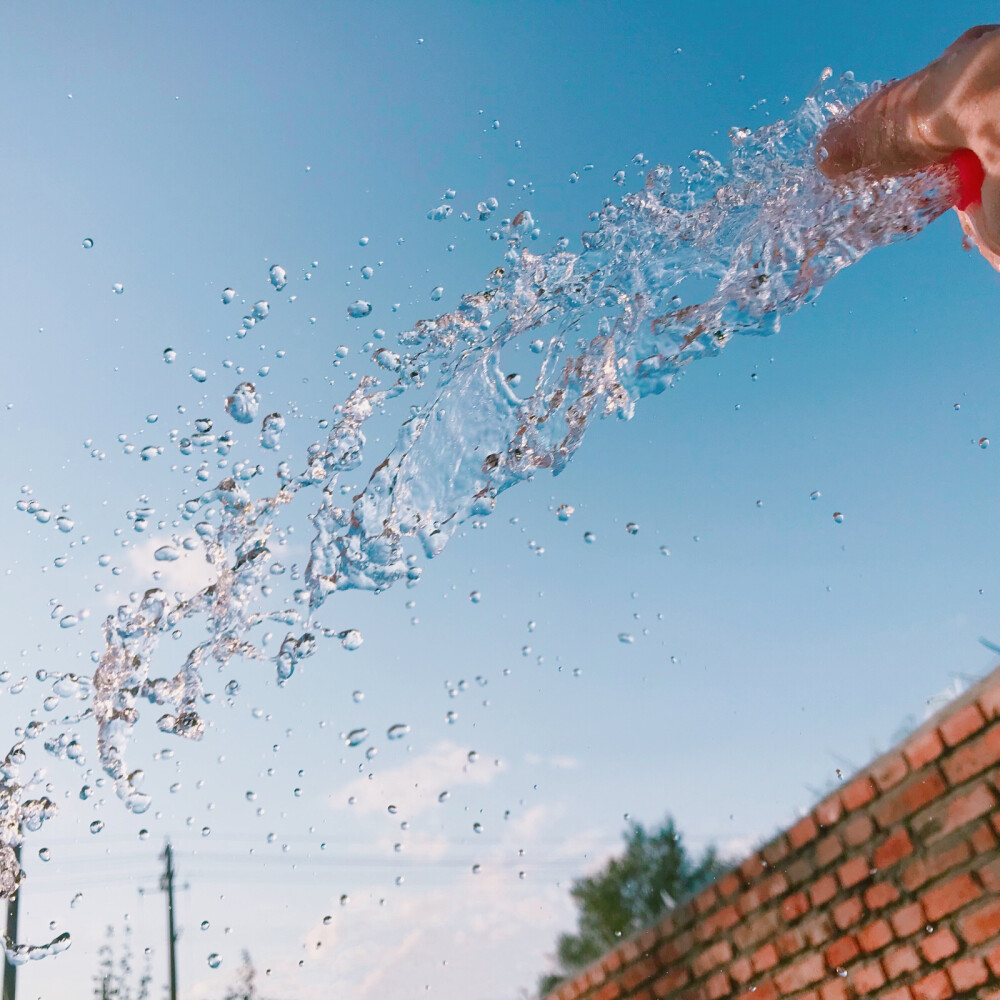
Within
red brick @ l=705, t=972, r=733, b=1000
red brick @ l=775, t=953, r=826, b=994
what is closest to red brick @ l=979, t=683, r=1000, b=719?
red brick @ l=775, t=953, r=826, b=994

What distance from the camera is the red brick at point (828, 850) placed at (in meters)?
3.74

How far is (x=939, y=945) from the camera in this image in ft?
11.0

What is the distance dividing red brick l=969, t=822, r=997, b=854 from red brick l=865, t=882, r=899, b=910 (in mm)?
386

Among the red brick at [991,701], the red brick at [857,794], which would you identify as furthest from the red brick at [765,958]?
the red brick at [991,701]

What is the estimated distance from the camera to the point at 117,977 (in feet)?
60.3

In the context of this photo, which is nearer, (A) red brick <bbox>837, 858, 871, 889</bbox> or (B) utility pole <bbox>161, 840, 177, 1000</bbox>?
(A) red brick <bbox>837, 858, 871, 889</bbox>

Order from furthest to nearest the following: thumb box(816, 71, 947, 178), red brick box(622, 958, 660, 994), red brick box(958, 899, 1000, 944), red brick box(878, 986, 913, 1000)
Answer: red brick box(622, 958, 660, 994), red brick box(878, 986, 913, 1000), red brick box(958, 899, 1000, 944), thumb box(816, 71, 947, 178)

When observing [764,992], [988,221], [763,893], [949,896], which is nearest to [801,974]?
[764,992]

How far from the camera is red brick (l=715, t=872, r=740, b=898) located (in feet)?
13.5

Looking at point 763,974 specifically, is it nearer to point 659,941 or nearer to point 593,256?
point 659,941

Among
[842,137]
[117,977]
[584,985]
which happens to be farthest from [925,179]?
[117,977]

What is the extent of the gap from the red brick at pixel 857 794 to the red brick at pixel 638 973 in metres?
1.40

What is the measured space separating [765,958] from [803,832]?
591 mm

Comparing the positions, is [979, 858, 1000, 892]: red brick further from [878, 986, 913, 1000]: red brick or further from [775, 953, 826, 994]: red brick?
[775, 953, 826, 994]: red brick
